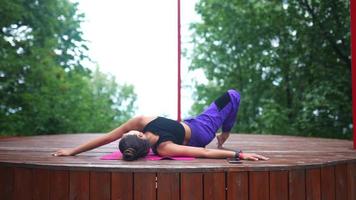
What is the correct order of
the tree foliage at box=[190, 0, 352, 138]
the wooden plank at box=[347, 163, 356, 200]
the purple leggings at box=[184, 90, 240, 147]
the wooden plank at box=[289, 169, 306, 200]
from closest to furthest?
1. the wooden plank at box=[289, 169, 306, 200]
2. the wooden plank at box=[347, 163, 356, 200]
3. the purple leggings at box=[184, 90, 240, 147]
4. the tree foliage at box=[190, 0, 352, 138]

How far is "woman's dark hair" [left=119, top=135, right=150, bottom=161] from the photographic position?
222cm

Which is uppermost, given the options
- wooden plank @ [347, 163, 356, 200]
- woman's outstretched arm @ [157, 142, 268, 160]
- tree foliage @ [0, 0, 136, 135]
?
tree foliage @ [0, 0, 136, 135]

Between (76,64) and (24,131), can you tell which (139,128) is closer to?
(24,131)

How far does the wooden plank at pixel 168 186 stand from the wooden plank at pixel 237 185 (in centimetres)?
24

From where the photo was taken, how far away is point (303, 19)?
691 cm

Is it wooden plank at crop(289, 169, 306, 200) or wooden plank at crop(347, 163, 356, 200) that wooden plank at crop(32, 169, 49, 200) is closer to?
wooden plank at crop(289, 169, 306, 200)

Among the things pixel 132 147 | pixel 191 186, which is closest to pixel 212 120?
pixel 132 147

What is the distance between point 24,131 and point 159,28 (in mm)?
2885

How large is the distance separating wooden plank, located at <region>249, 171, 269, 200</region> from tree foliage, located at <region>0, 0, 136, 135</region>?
5.51m

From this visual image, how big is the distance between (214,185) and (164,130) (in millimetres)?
539

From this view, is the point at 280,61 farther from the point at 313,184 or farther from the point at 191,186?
the point at 191,186

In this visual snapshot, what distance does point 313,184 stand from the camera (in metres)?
2.19

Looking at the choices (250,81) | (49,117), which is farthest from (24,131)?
(250,81)

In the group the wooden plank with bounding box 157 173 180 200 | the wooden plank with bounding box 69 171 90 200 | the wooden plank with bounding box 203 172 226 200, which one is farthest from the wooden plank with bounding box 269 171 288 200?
the wooden plank with bounding box 69 171 90 200
